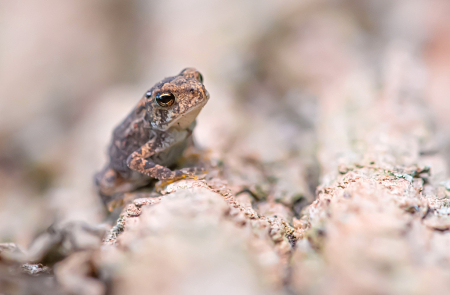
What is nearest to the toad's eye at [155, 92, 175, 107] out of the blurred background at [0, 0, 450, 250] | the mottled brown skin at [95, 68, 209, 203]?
the mottled brown skin at [95, 68, 209, 203]

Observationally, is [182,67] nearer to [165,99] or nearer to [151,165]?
[165,99]

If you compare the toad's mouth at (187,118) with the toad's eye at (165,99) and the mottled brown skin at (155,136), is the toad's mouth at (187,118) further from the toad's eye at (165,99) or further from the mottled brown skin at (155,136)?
the toad's eye at (165,99)

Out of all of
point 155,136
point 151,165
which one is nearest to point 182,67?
point 155,136

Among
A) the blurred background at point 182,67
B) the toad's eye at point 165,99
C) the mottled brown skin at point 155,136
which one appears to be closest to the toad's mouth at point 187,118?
the mottled brown skin at point 155,136

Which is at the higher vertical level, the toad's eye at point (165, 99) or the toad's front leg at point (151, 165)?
the toad's eye at point (165, 99)

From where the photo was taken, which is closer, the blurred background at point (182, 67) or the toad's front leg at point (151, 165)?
the toad's front leg at point (151, 165)

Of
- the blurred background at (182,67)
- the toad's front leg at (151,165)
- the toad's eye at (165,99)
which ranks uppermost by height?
the blurred background at (182,67)

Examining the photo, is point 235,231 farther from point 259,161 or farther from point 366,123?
point 366,123

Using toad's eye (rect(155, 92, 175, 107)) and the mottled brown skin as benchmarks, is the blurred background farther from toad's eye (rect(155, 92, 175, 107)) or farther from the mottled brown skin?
toad's eye (rect(155, 92, 175, 107))
